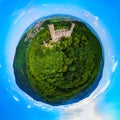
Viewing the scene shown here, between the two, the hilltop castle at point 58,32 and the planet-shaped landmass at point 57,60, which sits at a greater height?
the hilltop castle at point 58,32

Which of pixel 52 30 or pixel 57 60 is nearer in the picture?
pixel 52 30

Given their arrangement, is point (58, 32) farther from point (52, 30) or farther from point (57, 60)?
point (57, 60)

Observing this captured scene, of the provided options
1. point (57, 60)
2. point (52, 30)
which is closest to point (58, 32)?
point (52, 30)

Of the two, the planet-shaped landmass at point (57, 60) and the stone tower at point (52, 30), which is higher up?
the stone tower at point (52, 30)

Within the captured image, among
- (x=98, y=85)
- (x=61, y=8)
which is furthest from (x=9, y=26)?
(x=98, y=85)

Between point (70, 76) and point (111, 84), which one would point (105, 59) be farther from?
point (70, 76)

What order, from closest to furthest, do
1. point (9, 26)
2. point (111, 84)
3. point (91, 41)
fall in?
point (9, 26)
point (111, 84)
point (91, 41)

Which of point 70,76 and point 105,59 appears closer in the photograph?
point 105,59

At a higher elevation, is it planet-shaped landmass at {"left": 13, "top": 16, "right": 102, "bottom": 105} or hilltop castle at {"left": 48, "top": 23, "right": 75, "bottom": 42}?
hilltop castle at {"left": 48, "top": 23, "right": 75, "bottom": 42}
